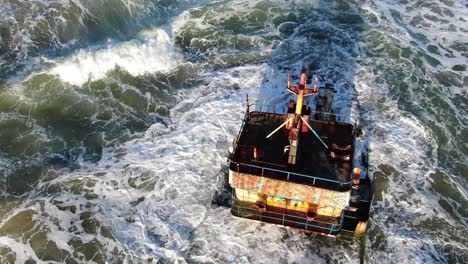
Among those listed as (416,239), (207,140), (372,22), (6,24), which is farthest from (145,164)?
(372,22)

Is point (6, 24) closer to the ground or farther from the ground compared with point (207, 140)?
farther from the ground

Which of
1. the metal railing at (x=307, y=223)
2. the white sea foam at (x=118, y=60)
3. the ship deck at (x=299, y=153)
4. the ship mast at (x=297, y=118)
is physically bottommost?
the metal railing at (x=307, y=223)

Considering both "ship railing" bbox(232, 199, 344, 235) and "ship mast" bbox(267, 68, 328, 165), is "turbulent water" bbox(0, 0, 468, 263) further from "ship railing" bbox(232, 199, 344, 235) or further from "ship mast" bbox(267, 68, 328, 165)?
"ship mast" bbox(267, 68, 328, 165)

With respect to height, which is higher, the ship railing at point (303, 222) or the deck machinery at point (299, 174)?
the deck machinery at point (299, 174)

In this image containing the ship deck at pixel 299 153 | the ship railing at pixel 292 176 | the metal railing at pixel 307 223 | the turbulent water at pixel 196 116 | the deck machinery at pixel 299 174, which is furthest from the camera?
the turbulent water at pixel 196 116

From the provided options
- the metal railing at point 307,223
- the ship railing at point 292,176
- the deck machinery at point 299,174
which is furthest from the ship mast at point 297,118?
the metal railing at point 307,223

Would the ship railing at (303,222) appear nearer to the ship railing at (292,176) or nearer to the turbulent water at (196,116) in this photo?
the turbulent water at (196,116)

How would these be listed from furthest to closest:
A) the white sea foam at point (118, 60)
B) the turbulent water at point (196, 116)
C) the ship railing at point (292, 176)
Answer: the white sea foam at point (118, 60), the turbulent water at point (196, 116), the ship railing at point (292, 176)

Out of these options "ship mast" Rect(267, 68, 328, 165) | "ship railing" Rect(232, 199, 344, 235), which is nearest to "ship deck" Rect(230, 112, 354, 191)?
"ship mast" Rect(267, 68, 328, 165)

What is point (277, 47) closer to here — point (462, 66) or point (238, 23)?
point (238, 23)
